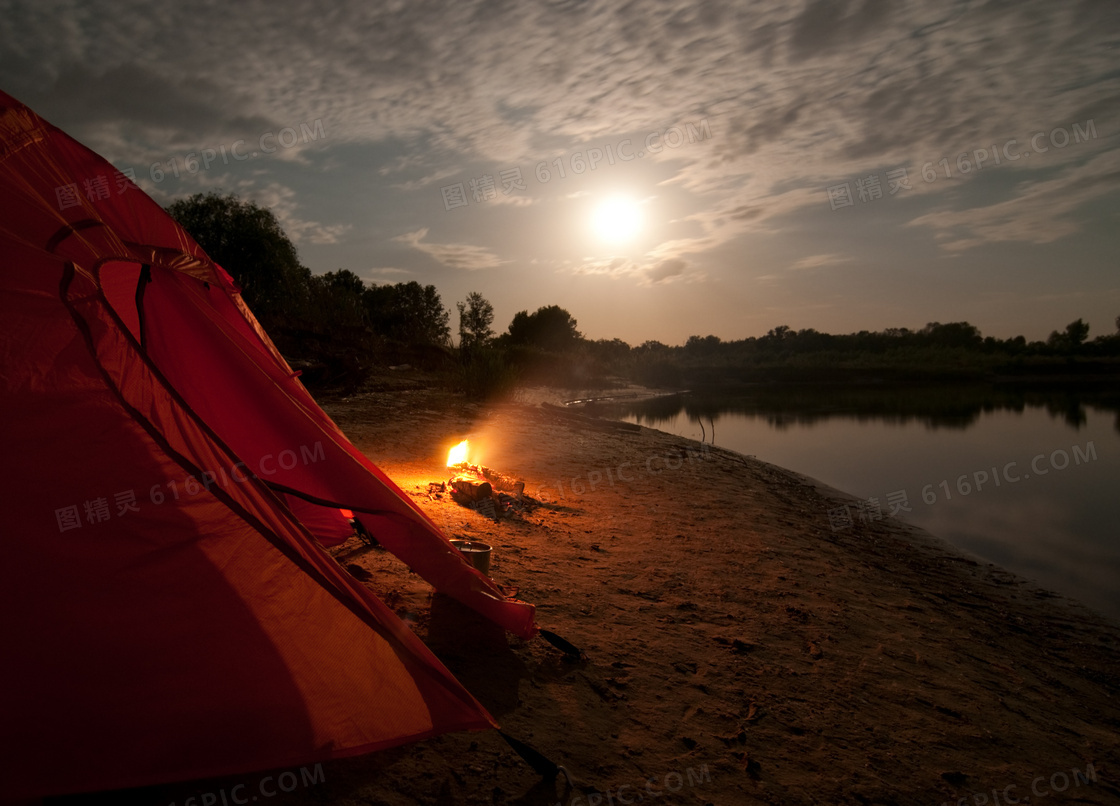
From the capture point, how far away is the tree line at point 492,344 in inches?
527

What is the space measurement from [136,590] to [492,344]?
2008 centimetres

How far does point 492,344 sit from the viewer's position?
21.7 m

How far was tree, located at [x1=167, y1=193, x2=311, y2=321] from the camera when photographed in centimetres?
2186

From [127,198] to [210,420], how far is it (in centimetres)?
139

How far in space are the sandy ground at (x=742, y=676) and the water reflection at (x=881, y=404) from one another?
33.9 ft
